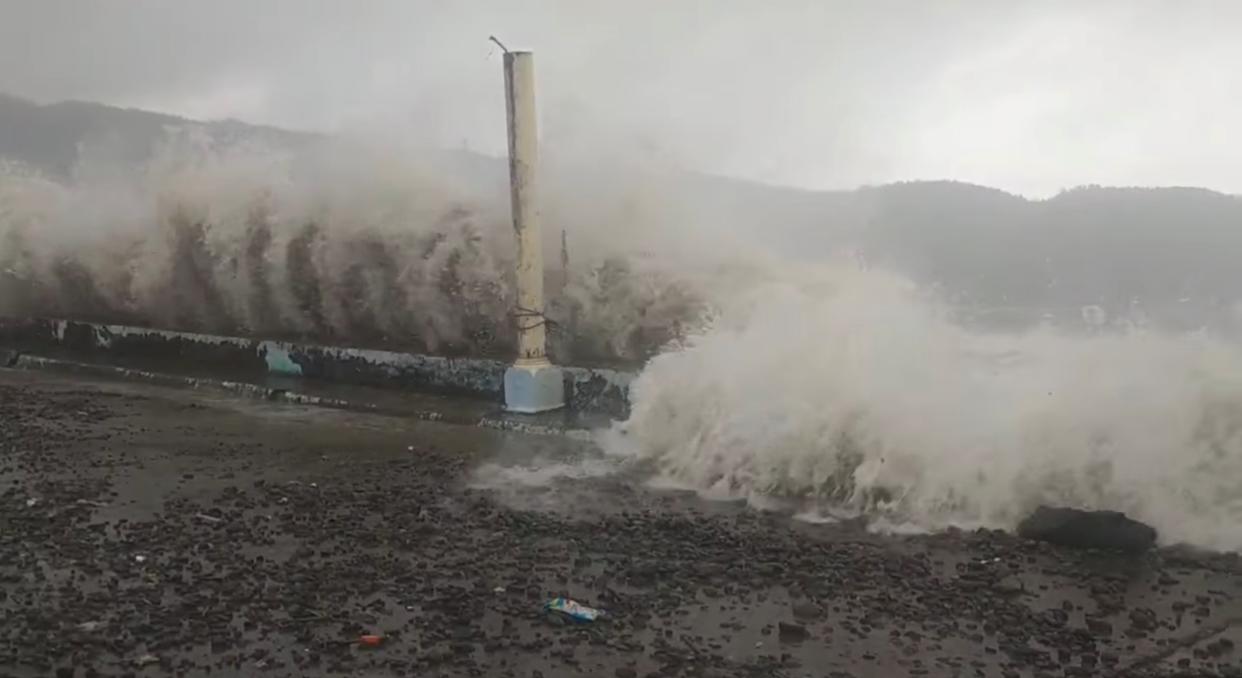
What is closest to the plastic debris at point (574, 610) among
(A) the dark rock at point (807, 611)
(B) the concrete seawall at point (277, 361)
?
(A) the dark rock at point (807, 611)

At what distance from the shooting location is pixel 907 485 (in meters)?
6.99

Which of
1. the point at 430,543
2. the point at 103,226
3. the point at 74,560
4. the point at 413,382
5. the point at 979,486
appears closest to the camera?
the point at 74,560

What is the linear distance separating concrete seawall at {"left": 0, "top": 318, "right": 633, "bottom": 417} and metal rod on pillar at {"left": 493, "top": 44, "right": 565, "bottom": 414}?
316 mm

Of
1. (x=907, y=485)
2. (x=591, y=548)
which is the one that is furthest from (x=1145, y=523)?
(x=591, y=548)

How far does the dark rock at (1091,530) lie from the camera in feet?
19.4

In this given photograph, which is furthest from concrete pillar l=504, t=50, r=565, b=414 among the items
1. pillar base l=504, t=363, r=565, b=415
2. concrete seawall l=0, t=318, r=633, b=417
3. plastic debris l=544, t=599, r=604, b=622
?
plastic debris l=544, t=599, r=604, b=622

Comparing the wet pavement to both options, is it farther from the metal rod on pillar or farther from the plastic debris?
the metal rod on pillar

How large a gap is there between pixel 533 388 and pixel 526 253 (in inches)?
47.2

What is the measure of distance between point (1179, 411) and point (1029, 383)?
3.60 ft

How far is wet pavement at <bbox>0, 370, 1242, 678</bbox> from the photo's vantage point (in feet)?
14.6

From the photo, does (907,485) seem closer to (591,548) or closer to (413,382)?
(591,548)

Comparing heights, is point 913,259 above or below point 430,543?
above

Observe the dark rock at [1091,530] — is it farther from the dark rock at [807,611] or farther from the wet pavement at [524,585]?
the dark rock at [807,611]

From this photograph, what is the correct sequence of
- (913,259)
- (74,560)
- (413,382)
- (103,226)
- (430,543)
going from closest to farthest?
1. (74,560)
2. (430,543)
3. (413,382)
4. (103,226)
5. (913,259)
